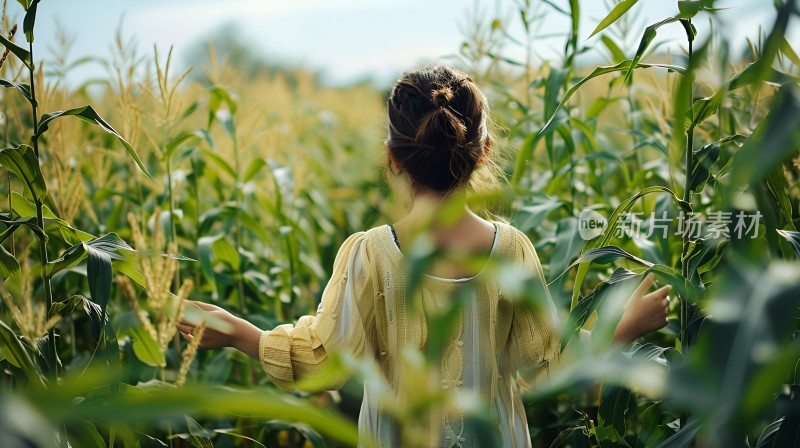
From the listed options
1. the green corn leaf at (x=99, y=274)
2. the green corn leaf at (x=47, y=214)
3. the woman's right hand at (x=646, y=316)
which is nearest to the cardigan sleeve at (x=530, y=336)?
the woman's right hand at (x=646, y=316)

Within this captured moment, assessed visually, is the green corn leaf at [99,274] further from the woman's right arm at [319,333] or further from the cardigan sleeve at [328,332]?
the cardigan sleeve at [328,332]

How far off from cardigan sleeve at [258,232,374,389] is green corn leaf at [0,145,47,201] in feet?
1.70

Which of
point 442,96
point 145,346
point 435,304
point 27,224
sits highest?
point 442,96

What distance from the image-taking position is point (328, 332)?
1.28 m

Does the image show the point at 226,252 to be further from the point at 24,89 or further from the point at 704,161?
the point at 704,161

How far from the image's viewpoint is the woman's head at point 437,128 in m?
1.24

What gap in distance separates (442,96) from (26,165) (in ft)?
2.63

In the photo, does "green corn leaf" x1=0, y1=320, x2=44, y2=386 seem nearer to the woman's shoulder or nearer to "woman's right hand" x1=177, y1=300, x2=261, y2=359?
"woman's right hand" x1=177, y1=300, x2=261, y2=359

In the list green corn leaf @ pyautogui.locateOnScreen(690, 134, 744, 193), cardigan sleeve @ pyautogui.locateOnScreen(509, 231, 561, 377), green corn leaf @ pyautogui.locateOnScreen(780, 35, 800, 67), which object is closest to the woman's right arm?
cardigan sleeve @ pyautogui.locateOnScreen(509, 231, 561, 377)

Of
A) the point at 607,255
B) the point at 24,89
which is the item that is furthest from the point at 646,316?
the point at 24,89

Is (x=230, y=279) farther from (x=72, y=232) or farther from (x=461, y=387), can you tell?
(x=461, y=387)

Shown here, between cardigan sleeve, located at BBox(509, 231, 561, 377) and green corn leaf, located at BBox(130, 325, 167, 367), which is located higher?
cardigan sleeve, located at BBox(509, 231, 561, 377)

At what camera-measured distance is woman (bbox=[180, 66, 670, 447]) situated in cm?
125

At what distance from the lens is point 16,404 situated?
0.44 meters
